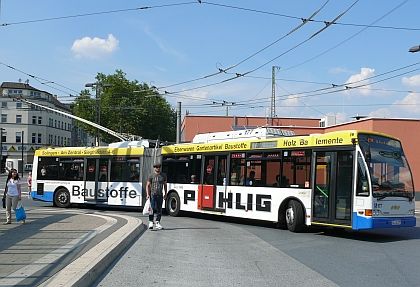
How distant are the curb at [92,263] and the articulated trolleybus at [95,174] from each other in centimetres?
1008

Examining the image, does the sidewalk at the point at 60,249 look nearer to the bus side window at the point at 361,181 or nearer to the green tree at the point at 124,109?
the bus side window at the point at 361,181

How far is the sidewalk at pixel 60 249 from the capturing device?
7.02 metres

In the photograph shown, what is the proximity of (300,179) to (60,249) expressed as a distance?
745 centimetres

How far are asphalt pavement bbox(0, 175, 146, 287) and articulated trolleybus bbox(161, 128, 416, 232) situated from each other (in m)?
4.08

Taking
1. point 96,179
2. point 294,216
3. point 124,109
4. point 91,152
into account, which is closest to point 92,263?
point 294,216

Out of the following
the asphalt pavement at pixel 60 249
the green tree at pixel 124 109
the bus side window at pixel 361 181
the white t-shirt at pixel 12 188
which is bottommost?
the asphalt pavement at pixel 60 249

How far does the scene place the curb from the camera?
6684mm

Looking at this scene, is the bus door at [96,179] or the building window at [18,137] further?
the building window at [18,137]

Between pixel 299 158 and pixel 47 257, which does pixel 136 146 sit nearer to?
pixel 299 158

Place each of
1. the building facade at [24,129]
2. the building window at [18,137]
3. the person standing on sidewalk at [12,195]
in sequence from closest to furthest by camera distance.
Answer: the person standing on sidewalk at [12,195]
the building facade at [24,129]
the building window at [18,137]

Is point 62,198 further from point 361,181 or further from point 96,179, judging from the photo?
point 361,181

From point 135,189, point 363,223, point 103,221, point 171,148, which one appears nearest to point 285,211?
point 363,223

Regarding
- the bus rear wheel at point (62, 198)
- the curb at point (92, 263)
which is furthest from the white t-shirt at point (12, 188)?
the bus rear wheel at point (62, 198)

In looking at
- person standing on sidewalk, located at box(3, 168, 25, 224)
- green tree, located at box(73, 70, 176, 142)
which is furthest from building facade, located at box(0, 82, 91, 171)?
person standing on sidewalk, located at box(3, 168, 25, 224)
